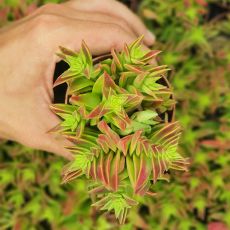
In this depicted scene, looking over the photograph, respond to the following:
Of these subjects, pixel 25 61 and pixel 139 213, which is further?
pixel 139 213

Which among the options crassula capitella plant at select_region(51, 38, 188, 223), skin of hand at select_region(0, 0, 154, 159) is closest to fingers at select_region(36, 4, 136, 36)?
skin of hand at select_region(0, 0, 154, 159)

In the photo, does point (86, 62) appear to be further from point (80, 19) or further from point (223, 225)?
point (223, 225)

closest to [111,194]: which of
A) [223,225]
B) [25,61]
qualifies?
[25,61]

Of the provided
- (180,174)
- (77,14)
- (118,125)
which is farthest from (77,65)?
(180,174)

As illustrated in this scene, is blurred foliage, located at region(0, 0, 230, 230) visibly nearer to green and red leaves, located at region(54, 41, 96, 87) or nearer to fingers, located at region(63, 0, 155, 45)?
fingers, located at region(63, 0, 155, 45)

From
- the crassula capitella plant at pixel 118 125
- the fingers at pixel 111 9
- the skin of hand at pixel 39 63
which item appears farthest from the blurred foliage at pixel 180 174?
the crassula capitella plant at pixel 118 125

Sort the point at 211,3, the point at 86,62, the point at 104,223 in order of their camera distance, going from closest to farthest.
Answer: the point at 86,62 < the point at 104,223 < the point at 211,3

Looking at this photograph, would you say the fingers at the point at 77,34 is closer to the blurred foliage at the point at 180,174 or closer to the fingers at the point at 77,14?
the fingers at the point at 77,14
